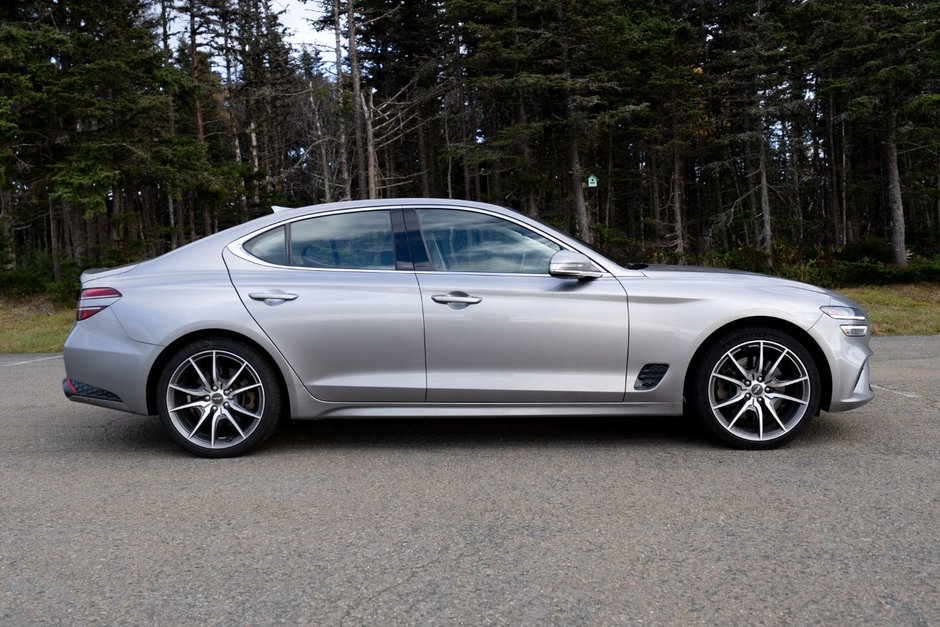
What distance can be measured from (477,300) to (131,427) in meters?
3.00

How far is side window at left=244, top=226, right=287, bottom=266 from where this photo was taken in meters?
4.72

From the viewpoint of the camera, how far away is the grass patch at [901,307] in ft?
38.9

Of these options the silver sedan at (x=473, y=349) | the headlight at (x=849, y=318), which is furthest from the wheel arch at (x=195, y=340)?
the headlight at (x=849, y=318)

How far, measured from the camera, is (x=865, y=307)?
15.2 meters

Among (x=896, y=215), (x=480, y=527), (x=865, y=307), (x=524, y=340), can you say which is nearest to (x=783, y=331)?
(x=524, y=340)

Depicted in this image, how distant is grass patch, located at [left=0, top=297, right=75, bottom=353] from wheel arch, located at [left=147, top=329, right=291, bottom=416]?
8.57m

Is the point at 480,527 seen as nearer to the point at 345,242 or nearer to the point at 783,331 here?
the point at 345,242

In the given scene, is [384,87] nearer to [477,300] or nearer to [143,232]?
[143,232]

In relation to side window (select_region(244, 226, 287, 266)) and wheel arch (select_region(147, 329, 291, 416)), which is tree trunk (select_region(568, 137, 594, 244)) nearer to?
side window (select_region(244, 226, 287, 266))

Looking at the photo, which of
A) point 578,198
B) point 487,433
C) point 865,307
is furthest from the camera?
point 578,198

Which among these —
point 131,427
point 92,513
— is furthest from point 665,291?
point 131,427

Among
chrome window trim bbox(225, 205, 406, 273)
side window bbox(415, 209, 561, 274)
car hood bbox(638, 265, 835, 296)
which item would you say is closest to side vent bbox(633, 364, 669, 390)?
car hood bbox(638, 265, 835, 296)

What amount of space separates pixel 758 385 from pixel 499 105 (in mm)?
25919

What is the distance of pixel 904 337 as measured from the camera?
10.8m
